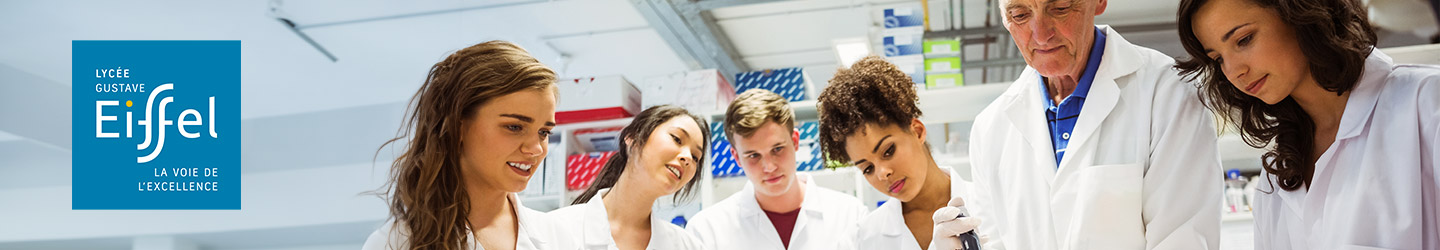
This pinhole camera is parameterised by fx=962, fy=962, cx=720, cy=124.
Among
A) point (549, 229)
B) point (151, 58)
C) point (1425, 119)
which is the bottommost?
point (549, 229)

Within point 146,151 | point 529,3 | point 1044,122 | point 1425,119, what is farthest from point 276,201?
point 1425,119

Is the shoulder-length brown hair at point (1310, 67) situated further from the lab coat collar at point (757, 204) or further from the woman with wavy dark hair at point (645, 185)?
the lab coat collar at point (757, 204)

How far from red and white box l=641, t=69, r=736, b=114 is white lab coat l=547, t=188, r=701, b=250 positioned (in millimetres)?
1459

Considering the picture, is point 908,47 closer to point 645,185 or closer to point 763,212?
point 763,212

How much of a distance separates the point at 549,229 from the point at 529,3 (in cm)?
422

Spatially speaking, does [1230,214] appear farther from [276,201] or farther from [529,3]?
[276,201]

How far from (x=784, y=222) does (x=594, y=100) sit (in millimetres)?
1411

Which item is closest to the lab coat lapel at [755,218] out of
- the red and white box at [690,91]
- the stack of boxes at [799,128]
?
the stack of boxes at [799,128]

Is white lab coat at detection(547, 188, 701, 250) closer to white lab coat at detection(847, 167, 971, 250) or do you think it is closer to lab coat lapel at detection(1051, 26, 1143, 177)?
white lab coat at detection(847, 167, 971, 250)

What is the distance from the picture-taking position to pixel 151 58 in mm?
4312

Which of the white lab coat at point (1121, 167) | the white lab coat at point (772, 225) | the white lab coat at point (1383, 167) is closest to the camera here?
the white lab coat at point (1383, 167)

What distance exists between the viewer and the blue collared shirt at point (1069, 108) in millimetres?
2096

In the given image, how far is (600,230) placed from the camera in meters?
2.69

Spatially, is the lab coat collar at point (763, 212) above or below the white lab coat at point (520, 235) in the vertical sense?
below
